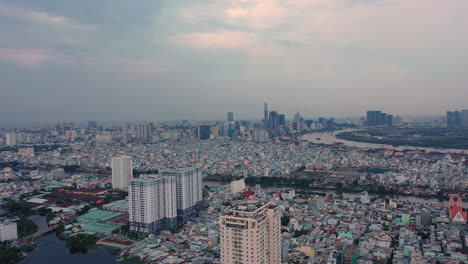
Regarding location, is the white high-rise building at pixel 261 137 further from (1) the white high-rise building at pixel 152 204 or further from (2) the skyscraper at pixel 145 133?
(1) the white high-rise building at pixel 152 204

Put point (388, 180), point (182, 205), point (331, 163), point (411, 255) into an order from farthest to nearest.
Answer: point (331, 163) → point (388, 180) → point (182, 205) → point (411, 255)

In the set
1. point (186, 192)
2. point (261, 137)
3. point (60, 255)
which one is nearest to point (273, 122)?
point (261, 137)

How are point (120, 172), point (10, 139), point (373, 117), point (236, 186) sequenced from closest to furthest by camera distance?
point (236, 186) → point (120, 172) → point (10, 139) → point (373, 117)

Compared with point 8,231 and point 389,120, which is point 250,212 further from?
point 389,120

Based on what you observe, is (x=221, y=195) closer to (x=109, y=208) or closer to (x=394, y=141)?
(x=109, y=208)

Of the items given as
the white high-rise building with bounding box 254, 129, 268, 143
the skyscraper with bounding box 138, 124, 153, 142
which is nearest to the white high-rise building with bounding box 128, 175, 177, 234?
the white high-rise building with bounding box 254, 129, 268, 143

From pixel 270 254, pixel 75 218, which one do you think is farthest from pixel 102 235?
pixel 270 254
